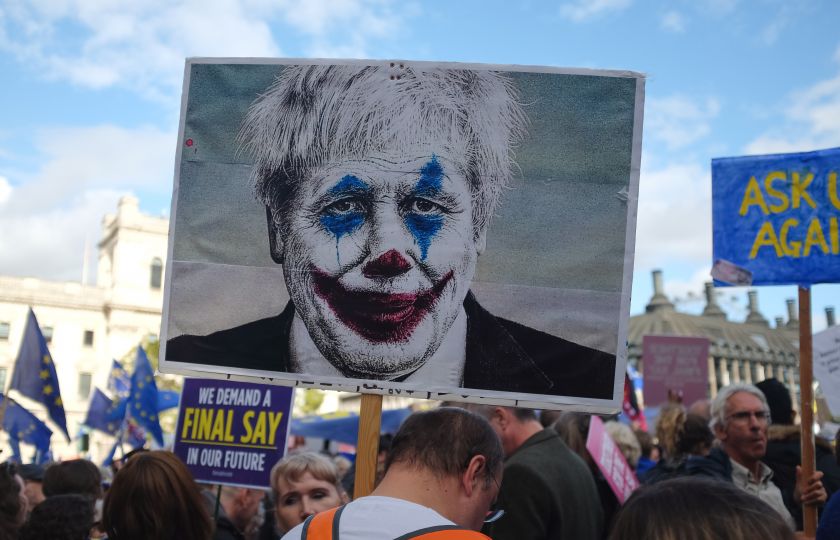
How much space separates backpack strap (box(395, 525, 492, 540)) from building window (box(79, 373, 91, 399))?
60.9 metres

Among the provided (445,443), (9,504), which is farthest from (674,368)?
(445,443)

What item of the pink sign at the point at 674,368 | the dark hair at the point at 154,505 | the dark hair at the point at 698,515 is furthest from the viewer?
the pink sign at the point at 674,368

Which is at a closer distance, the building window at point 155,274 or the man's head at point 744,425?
the man's head at point 744,425

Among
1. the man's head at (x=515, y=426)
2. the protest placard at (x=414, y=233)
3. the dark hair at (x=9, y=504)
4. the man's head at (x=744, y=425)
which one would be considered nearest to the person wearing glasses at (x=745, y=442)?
the man's head at (x=744, y=425)

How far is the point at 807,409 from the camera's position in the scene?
349 cm

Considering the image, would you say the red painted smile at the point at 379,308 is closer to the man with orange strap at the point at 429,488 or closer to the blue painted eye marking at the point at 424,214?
the blue painted eye marking at the point at 424,214

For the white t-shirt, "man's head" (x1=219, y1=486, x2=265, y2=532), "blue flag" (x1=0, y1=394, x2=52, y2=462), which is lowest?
"man's head" (x1=219, y1=486, x2=265, y2=532)

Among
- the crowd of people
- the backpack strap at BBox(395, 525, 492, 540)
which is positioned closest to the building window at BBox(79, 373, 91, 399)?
the crowd of people

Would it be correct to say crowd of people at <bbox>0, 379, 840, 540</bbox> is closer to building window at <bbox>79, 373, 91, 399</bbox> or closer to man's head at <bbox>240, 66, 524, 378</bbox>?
man's head at <bbox>240, 66, 524, 378</bbox>

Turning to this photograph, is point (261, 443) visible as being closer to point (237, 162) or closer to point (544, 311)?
point (237, 162)

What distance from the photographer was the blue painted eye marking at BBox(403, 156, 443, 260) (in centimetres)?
324

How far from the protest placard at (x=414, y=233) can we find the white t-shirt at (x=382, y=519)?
1.17 m

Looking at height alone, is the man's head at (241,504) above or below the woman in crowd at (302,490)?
below

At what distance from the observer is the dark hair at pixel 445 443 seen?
7.15ft
